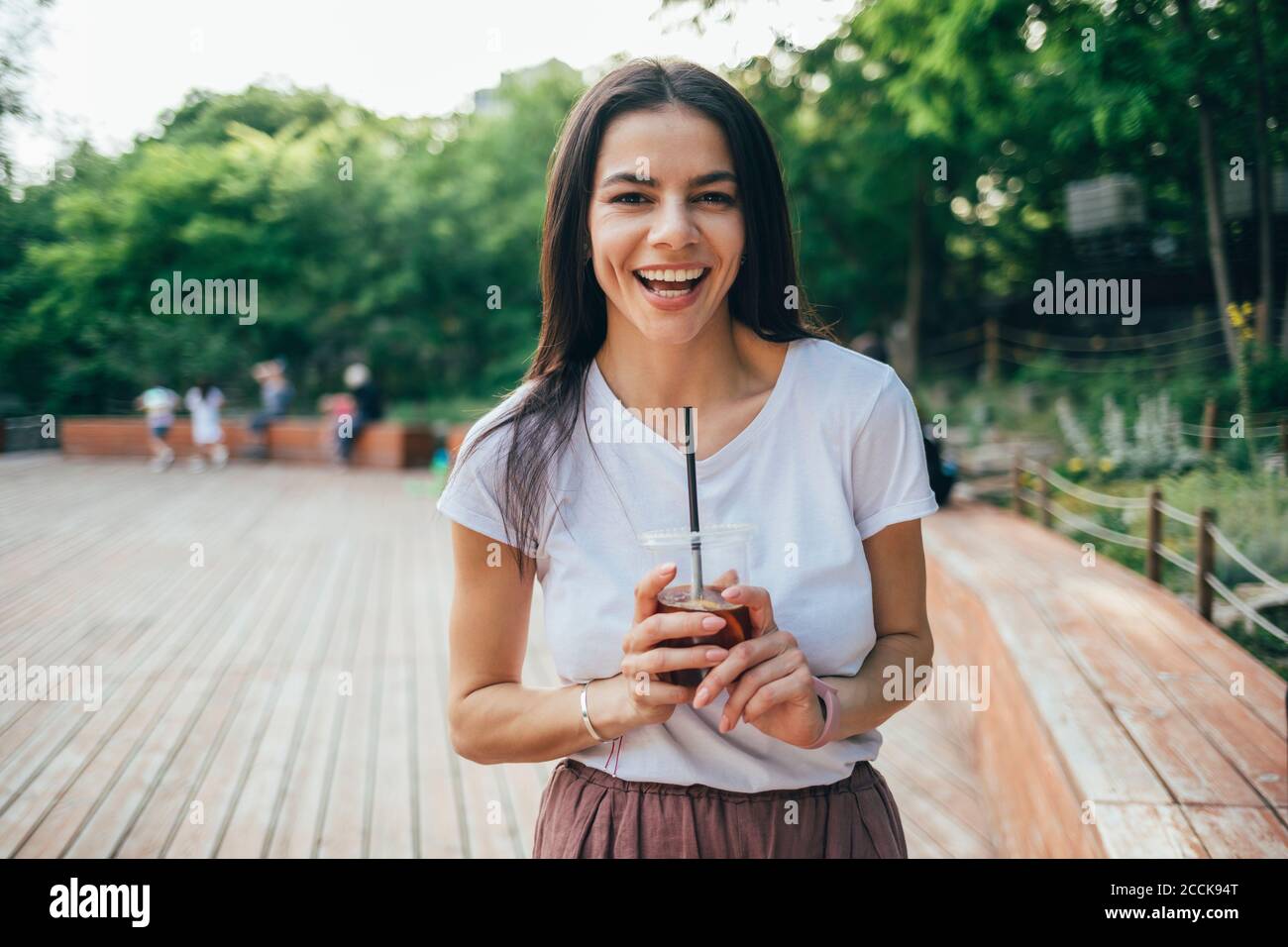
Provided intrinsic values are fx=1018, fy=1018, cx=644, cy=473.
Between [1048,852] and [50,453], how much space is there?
8.72 ft

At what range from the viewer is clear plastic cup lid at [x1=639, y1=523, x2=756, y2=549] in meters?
1.12

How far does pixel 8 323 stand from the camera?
7.61 ft

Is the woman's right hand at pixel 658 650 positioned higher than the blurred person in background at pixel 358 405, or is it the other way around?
the blurred person in background at pixel 358 405

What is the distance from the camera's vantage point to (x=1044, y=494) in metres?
5.85

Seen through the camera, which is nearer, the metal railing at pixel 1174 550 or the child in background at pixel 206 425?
the metal railing at pixel 1174 550

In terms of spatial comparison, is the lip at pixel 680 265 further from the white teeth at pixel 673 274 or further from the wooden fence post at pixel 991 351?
Result: the wooden fence post at pixel 991 351

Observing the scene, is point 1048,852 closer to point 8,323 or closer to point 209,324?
point 8,323

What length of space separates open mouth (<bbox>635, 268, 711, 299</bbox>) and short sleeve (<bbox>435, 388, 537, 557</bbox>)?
0.26 meters

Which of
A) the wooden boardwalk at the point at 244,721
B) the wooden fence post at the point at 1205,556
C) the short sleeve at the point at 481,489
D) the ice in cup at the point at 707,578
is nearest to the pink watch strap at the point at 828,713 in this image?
the ice in cup at the point at 707,578

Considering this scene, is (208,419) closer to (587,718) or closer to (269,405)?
(269,405)

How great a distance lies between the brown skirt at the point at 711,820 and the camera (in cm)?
127

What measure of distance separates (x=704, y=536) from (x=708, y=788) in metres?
0.36
